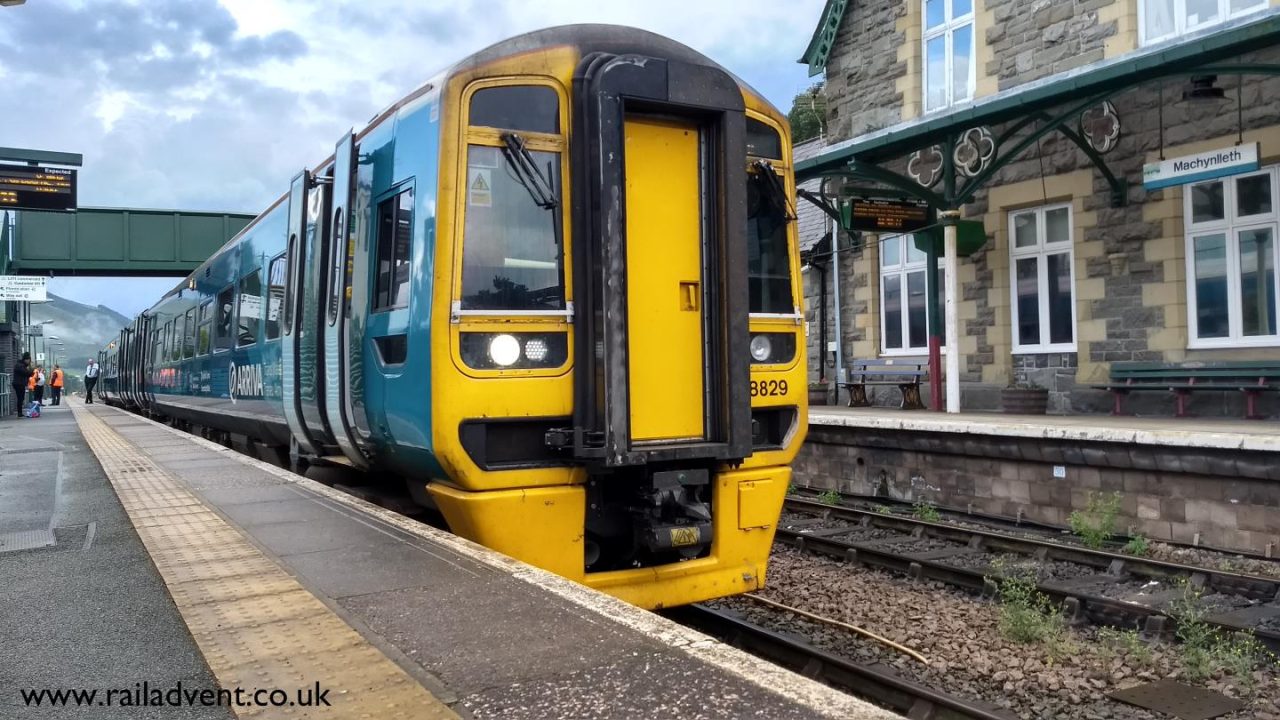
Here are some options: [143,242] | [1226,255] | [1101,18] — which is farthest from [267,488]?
[143,242]

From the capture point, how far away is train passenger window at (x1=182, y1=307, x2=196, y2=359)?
1343cm

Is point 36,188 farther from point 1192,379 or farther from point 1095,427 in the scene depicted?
point 1192,379

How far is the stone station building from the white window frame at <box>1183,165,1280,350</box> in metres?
0.02

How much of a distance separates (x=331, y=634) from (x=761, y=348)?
9.60 feet

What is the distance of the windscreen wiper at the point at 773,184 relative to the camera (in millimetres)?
5633

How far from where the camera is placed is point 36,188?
20547mm

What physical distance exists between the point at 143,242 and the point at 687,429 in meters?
33.4

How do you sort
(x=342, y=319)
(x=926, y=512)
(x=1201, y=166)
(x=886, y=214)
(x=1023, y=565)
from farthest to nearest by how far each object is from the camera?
(x=886, y=214) < (x=1201, y=166) < (x=926, y=512) < (x=1023, y=565) < (x=342, y=319)

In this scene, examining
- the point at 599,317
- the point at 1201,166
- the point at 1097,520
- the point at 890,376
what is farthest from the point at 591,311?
the point at 890,376

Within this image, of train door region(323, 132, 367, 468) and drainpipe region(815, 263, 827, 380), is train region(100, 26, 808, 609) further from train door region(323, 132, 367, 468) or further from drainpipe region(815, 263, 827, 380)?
drainpipe region(815, 263, 827, 380)

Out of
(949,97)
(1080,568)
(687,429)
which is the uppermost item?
(949,97)

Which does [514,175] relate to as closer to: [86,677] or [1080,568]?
[86,677]

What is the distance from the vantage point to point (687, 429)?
5129 millimetres

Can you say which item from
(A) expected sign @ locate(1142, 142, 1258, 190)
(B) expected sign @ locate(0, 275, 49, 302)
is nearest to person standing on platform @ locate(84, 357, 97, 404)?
(B) expected sign @ locate(0, 275, 49, 302)
